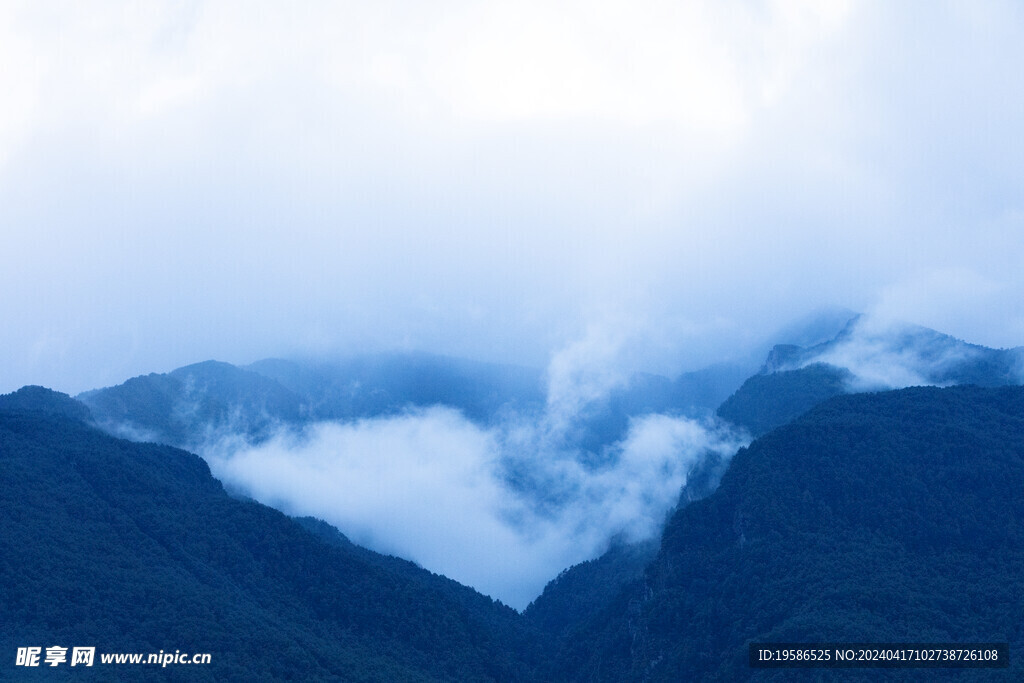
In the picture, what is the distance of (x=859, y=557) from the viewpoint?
169m

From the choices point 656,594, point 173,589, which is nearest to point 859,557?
point 656,594

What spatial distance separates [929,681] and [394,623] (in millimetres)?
96065

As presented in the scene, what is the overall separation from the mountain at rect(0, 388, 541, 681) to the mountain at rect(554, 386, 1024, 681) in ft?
136

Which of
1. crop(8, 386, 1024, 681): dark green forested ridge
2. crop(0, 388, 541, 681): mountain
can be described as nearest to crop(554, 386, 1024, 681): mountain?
crop(8, 386, 1024, 681): dark green forested ridge

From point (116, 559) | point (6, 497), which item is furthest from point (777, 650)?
point (6, 497)

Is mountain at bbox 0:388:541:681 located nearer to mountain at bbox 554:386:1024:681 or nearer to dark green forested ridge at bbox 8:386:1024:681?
dark green forested ridge at bbox 8:386:1024:681

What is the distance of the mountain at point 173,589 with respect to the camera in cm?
14788

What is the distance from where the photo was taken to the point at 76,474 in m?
184

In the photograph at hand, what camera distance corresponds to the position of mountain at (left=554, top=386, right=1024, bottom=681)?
152625mm

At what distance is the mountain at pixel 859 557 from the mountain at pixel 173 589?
136ft

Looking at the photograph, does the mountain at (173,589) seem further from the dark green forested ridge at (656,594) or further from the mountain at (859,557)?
the mountain at (859,557)

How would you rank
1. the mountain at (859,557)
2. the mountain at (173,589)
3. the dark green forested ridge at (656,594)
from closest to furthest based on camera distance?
the mountain at (173,589), the dark green forested ridge at (656,594), the mountain at (859,557)

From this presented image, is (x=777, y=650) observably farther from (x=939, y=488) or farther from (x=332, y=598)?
(x=332, y=598)

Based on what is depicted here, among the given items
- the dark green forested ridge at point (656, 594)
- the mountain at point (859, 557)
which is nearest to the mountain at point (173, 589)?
the dark green forested ridge at point (656, 594)
